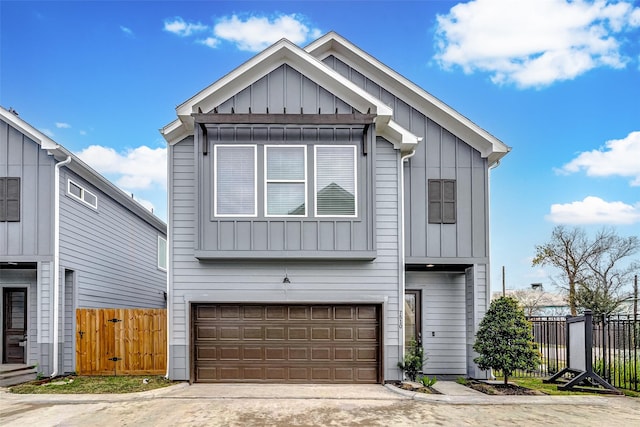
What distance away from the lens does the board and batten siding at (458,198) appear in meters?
12.2

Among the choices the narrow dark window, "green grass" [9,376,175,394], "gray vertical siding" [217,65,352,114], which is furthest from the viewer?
the narrow dark window

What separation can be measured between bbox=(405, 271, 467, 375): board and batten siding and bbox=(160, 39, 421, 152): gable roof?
12.2ft

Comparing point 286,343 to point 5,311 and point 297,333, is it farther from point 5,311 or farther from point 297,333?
point 5,311

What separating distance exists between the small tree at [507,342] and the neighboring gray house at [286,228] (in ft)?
6.05

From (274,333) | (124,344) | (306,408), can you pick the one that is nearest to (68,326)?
(124,344)

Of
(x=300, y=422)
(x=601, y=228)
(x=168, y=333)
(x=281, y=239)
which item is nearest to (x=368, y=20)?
(x=281, y=239)

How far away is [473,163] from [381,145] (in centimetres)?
263

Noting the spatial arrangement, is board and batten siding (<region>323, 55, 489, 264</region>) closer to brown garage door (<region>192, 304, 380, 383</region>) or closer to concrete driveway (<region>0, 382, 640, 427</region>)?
brown garage door (<region>192, 304, 380, 383</region>)

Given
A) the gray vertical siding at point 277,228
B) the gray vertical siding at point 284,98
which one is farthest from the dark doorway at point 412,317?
the gray vertical siding at point 284,98

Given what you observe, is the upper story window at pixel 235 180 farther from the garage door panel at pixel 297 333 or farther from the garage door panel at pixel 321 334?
the garage door panel at pixel 321 334

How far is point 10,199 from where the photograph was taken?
12.0m

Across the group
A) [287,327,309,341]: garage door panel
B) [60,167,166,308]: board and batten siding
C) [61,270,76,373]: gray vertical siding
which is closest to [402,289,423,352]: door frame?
[287,327,309,341]: garage door panel

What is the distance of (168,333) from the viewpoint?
1112 cm

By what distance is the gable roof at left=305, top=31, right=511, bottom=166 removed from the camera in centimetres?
1223
